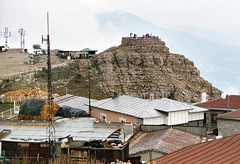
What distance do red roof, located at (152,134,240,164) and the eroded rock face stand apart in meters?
51.2

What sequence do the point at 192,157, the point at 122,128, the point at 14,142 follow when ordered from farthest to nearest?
the point at 122,128, the point at 14,142, the point at 192,157

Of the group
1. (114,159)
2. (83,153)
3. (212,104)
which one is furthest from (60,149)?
(212,104)

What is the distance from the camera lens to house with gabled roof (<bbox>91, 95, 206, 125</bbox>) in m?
19.5

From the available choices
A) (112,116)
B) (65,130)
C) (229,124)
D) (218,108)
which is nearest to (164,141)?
(65,130)

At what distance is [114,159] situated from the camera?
10812 millimetres

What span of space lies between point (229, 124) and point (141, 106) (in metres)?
5.22

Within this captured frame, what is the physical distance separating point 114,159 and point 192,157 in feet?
9.09

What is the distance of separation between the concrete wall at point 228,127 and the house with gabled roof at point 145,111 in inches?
72.1

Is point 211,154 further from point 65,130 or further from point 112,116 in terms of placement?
point 112,116

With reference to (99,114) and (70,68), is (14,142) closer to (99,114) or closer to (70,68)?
(99,114)

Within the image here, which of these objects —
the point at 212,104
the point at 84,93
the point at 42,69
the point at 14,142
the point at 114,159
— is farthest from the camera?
the point at 42,69

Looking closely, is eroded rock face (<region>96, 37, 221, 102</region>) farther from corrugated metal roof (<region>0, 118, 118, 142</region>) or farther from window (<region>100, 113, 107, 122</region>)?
corrugated metal roof (<region>0, 118, 118, 142</region>)

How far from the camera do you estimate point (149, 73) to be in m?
65.8

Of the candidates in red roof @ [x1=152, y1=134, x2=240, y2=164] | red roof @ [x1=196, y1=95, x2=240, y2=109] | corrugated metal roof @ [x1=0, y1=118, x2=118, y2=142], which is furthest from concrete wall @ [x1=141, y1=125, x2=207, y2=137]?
red roof @ [x1=196, y1=95, x2=240, y2=109]
